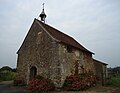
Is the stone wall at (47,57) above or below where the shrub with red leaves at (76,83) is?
above

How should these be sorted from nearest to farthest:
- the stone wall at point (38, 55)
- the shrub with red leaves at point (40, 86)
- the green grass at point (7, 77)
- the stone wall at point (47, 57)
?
1. the shrub with red leaves at point (40, 86)
2. the stone wall at point (47, 57)
3. the stone wall at point (38, 55)
4. the green grass at point (7, 77)

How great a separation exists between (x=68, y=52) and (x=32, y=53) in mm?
3955

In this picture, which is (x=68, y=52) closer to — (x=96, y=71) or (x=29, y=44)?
(x=29, y=44)

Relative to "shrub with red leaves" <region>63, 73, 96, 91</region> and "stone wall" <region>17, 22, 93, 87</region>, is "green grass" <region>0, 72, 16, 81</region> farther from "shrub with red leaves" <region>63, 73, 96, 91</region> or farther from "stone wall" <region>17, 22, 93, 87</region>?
"shrub with red leaves" <region>63, 73, 96, 91</region>

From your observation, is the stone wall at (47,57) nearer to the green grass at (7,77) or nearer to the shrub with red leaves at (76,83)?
the shrub with red leaves at (76,83)

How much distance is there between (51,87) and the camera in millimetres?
14969

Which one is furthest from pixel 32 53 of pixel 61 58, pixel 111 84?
pixel 111 84

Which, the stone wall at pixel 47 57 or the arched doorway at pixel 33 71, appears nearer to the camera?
the stone wall at pixel 47 57

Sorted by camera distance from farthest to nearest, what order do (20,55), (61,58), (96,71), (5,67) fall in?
(5,67), (96,71), (20,55), (61,58)

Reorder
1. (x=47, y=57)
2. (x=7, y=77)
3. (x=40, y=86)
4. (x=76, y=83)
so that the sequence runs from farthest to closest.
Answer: (x=7, y=77)
(x=47, y=57)
(x=76, y=83)
(x=40, y=86)

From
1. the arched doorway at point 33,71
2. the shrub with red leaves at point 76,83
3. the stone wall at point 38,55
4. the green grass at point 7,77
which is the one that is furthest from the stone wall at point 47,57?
the green grass at point 7,77

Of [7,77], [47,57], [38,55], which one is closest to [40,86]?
[47,57]

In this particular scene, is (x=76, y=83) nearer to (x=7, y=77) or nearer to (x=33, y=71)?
(x=33, y=71)

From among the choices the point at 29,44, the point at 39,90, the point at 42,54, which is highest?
the point at 29,44
